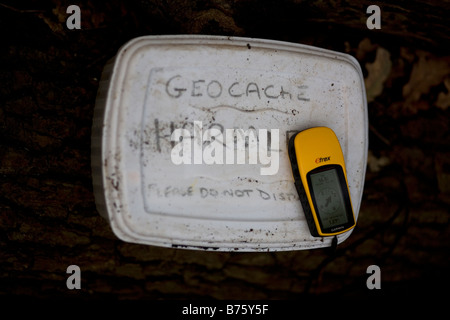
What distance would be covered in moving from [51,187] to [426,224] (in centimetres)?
125

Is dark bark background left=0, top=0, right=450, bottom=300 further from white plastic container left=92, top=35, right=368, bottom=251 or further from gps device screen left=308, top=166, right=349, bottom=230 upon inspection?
gps device screen left=308, top=166, right=349, bottom=230

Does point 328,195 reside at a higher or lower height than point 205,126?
lower

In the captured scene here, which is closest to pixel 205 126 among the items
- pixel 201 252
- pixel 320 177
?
pixel 320 177

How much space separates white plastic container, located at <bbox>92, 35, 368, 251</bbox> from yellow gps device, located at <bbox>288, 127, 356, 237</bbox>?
0.03 m

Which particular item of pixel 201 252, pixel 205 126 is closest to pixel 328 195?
pixel 205 126

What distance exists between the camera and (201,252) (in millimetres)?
1109

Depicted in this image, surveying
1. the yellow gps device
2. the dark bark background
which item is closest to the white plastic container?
the yellow gps device

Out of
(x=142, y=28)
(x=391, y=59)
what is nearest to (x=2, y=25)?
(x=142, y=28)

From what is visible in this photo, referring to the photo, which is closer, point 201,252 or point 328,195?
point 328,195

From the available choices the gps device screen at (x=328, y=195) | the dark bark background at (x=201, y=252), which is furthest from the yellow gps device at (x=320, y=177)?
the dark bark background at (x=201, y=252)

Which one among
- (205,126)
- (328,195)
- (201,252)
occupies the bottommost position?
(201,252)

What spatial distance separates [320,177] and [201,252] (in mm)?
497

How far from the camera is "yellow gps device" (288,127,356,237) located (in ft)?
2.61

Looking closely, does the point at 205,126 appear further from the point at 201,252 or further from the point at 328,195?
the point at 201,252
